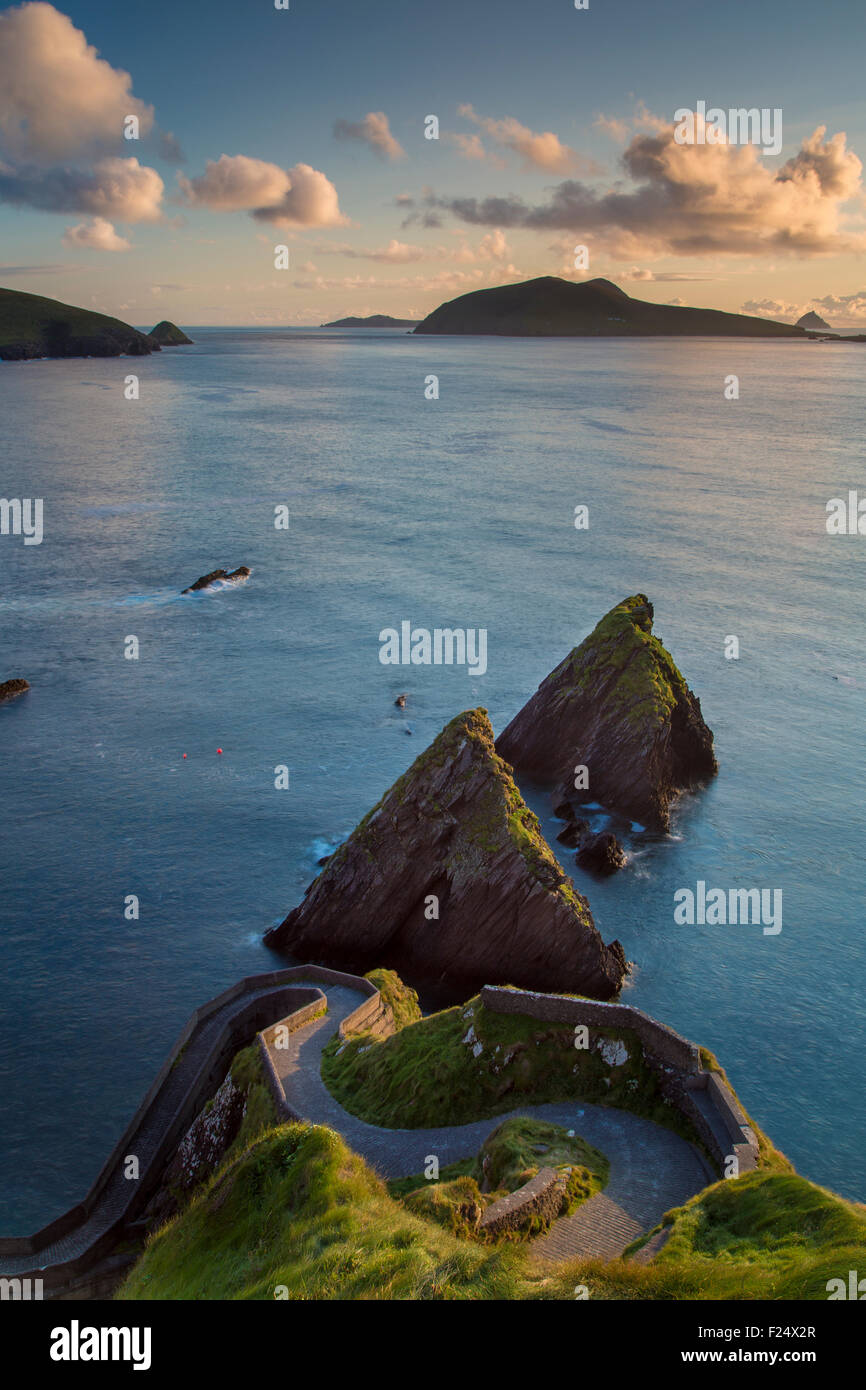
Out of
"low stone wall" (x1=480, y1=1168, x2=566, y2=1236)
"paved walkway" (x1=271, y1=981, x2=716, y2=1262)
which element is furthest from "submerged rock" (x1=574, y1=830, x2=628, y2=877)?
"low stone wall" (x1=480, y1=1168, x2=566, y2=1236)

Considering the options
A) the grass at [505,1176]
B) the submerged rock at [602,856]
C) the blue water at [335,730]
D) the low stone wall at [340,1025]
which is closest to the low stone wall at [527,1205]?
the grass at [505,1176]

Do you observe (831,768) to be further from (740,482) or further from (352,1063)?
(740,482)

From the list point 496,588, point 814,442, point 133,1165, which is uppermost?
point 814,442

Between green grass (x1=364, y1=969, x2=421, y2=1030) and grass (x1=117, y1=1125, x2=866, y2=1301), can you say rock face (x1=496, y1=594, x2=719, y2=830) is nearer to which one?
green grass (x1=364, y1=969, x2=421, y2=1030)

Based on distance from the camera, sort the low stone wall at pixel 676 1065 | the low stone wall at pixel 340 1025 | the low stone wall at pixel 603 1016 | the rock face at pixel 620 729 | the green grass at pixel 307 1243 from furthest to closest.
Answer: the rock face at pixel 620 729 < the low stone wall at pixel 340 1025 < the low stone wall at pixel 603 1016 < the low stone wall at pixel 676 1065 < the green grass at pixel 307 1243

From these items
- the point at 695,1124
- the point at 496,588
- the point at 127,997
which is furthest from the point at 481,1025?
the point at 496,588

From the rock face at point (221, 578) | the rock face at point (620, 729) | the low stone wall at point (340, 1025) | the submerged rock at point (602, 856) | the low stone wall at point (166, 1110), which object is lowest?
the low stone wall at point (166, 1110)

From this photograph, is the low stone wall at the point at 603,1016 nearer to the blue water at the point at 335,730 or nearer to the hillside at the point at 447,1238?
the hillside at the point at 447,1238
